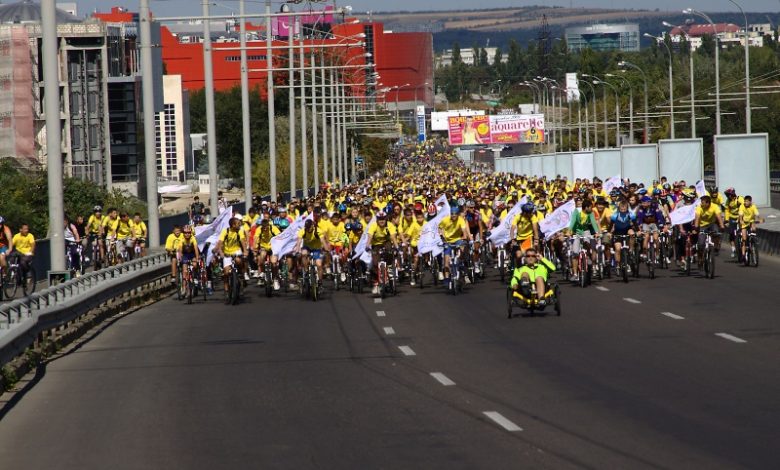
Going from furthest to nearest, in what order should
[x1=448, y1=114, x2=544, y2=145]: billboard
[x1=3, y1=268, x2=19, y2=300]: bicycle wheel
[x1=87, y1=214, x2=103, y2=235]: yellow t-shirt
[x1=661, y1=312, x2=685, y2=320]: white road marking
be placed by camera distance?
[x1=448, y1=114, x2=544, y2=145]: billboard < [x1=87, y1=214, x2=103, y2=235]: yellow t-shirt < [x1=3, y1=268, x2=19, y2=300]: bicycle wheel < [x1=661, y1=312, x2=685, y2=320]: white road marking

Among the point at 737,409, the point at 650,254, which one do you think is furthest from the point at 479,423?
the point at 650,254

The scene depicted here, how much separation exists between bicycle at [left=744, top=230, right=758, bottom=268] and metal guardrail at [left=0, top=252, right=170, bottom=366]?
41.2 ft

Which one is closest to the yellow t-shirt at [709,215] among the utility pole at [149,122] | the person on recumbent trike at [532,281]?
the person on recumbent trike at [532,281]

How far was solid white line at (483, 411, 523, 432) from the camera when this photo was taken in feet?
42.9

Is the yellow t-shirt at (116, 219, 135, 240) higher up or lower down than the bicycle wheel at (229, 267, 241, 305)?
higher up

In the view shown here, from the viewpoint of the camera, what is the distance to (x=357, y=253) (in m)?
31.5

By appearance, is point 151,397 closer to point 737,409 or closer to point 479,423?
point 479,423

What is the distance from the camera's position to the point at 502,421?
44.3 ft

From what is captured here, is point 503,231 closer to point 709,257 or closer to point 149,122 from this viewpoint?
point 709,257

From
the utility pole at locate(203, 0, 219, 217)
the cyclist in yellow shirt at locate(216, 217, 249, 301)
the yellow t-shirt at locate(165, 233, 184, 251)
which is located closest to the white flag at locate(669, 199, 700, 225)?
the cyclist in yellow shirt at locate(216, 217, 249, 301)

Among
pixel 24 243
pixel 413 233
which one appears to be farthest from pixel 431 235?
pixel 24 243

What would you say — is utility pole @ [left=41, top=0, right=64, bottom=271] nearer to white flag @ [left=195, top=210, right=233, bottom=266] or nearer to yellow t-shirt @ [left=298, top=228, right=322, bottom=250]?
yellow t-shirt @ [left=298, top=228, right=322, bottom=250]

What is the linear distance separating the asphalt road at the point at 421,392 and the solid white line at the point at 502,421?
2.4 inches

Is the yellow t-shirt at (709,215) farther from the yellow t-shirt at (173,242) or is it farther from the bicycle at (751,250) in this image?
the yellow t-shirt at (173,242)
